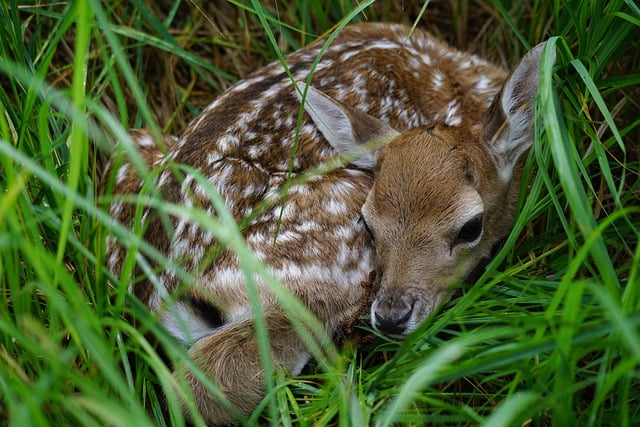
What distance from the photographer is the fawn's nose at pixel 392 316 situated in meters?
3.03

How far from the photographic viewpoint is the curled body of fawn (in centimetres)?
308

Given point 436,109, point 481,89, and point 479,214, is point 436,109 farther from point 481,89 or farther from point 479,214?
point 479,214

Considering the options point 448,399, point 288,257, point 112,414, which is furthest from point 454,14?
point 112,414

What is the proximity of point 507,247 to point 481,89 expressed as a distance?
1.34m

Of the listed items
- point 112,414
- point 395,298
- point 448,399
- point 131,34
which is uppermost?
point 131,34

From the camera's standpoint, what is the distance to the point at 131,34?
4.09m

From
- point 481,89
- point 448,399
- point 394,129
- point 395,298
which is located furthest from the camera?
point 481,89

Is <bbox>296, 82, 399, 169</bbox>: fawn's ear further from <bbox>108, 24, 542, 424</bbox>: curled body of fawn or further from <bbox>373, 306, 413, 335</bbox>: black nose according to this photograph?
<bbox>373, 306, 413, 335</bbox>: black nose

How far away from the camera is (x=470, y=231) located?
3.19 metres

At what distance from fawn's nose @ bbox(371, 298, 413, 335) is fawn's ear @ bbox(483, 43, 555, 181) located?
2.47 ft

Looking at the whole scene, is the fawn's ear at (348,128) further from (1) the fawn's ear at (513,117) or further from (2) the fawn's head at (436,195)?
(1) the fawn's ear at (513,117)

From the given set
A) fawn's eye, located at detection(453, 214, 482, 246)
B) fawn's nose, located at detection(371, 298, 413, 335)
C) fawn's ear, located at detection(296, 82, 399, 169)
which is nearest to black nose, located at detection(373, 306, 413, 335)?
fawn's nose, located at detection(371, 298, 413, 335)

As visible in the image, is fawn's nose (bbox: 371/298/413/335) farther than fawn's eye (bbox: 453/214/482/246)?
No

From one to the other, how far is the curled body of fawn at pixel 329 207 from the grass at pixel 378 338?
0.47 ft
